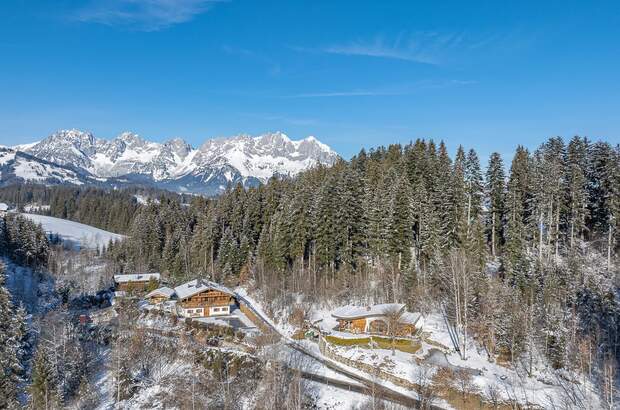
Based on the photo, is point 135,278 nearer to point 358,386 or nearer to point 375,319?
point 375,319

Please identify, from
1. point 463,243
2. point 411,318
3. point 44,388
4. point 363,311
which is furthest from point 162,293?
point 463,243

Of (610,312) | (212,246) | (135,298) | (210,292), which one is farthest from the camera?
(212,246)

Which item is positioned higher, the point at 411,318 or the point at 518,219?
the point at 518,219

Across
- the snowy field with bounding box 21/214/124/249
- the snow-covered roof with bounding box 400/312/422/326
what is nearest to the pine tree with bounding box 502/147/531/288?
the snow-covered roof with bounding box 400/312/422/326

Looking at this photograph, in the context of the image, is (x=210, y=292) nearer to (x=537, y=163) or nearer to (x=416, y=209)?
(x=416, y=209)

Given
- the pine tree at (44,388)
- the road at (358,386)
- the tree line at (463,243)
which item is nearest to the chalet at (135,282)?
the tree line at (463,243)

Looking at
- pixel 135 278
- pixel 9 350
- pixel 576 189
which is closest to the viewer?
pixel 9 350

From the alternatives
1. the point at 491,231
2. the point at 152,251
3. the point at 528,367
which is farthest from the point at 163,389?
the point at 152,251
